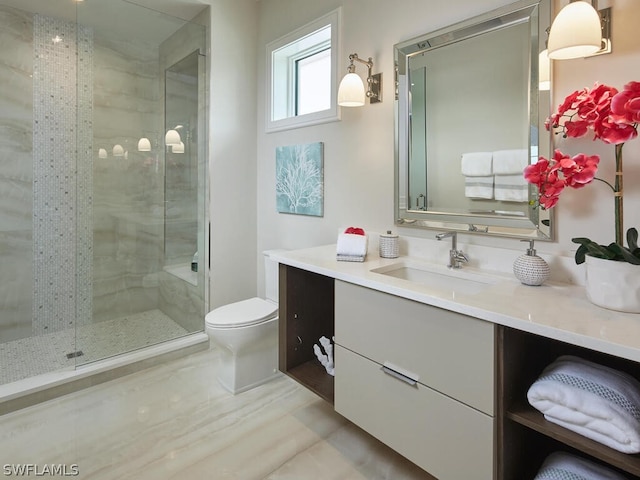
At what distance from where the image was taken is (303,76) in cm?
287

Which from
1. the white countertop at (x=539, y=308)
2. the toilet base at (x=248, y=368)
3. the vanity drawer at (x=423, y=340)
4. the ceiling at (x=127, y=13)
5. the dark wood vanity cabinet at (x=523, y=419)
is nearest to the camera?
the white countertop at (x=539, y=308)

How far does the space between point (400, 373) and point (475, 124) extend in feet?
3.81

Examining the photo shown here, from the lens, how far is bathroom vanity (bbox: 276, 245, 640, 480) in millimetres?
1072

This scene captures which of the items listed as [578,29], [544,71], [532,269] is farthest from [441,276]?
[578,29]

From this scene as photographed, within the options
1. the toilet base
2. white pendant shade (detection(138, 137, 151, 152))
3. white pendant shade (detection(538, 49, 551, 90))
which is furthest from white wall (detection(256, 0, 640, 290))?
white pendant shade (detection(138, 137, 151, 152))

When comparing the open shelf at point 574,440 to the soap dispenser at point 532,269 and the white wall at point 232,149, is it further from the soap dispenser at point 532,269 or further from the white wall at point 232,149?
the white wall at point 232,149

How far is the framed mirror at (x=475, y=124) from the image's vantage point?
1.55 meters

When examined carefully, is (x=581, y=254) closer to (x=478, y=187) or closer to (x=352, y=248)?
(x=478, y=187)

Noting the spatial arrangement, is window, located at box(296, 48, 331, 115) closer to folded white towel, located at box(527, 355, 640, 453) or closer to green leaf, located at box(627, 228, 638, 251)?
green leaf, located at box(627, 228, 638, 251)

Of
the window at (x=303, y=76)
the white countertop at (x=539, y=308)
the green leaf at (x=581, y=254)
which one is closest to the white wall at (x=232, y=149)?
the window at (x=303, y=76)

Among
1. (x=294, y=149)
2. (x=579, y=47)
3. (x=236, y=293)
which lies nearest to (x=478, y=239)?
(x=579, y=47)

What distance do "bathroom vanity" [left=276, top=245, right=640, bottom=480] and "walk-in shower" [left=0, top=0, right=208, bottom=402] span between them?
1.74 m

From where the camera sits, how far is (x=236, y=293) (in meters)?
3.02

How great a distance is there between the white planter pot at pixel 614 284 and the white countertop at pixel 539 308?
0.03m
